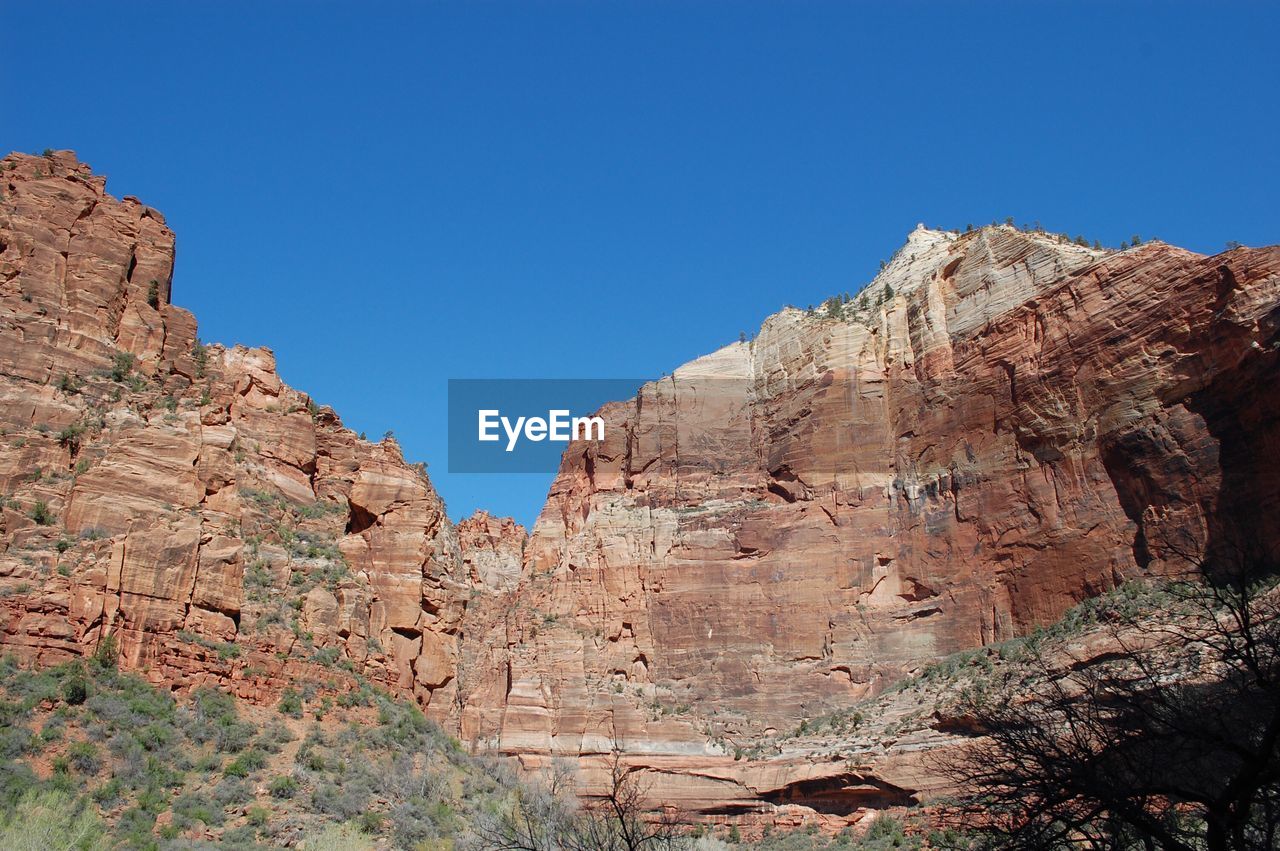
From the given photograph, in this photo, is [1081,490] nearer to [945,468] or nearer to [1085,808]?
[945,468]

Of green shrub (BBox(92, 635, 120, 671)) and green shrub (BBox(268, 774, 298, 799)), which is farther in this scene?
green shrub (BBox(92, 635, 120, 671))

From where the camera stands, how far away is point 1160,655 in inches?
1617

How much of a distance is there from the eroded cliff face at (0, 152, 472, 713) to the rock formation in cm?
12

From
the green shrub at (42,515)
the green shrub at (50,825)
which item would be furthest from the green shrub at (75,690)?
the green shrub at (42,515)

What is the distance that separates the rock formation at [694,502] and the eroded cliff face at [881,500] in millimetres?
165

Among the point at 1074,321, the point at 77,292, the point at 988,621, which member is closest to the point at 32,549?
the point at 77,292

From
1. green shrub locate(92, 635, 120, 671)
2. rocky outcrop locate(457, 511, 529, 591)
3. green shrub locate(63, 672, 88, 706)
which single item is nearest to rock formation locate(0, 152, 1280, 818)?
green shrub locate(92, 635, 120, 671)

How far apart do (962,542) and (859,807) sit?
49.8 ft

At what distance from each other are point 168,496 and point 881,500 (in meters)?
39.5

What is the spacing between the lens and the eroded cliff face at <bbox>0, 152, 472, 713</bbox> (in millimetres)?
33219

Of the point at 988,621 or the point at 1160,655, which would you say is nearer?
the point at 1160,655

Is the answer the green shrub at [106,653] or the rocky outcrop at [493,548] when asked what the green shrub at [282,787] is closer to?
the green shrub at [106,653]

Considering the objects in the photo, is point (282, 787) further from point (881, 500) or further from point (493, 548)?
point (493, 548)

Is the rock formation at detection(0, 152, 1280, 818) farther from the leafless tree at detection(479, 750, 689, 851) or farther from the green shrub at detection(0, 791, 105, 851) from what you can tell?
the green shrub at detection(0, 791, 105, 851)
